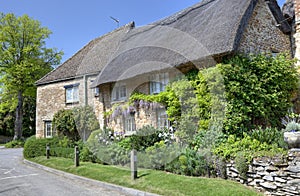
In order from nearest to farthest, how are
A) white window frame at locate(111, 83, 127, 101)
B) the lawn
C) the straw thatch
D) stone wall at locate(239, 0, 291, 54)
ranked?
1. the lawn
2. the straw thatch
3. stone wall at locate(239, 0, 291, 54)
4. white window frame at locate(111, 83, 127, 101)

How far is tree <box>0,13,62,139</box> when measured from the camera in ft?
97.7

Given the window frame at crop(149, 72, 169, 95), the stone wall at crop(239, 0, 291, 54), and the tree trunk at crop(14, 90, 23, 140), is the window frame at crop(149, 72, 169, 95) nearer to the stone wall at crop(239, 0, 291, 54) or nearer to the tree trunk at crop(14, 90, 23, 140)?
the stone wall at crop(239, 0, 291, 54)

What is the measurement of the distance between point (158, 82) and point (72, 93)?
9.49 metres

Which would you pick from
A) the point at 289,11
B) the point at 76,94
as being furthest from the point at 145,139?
the point at 76,94

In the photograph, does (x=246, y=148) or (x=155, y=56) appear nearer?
(x=246, y=148)

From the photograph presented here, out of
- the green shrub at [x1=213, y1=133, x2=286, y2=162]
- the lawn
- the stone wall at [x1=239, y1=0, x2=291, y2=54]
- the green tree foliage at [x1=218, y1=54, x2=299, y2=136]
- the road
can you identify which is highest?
the stone wall at [x1=239, y1=0, x2=291, y2=54]

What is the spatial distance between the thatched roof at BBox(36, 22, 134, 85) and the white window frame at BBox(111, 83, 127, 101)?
3285 mm

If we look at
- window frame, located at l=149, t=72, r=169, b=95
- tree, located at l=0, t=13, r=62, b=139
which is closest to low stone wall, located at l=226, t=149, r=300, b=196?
window frame, located at l=149, t=72, r=169, b=95

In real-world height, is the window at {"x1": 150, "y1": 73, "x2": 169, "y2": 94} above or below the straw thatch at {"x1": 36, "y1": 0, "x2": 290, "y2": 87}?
below

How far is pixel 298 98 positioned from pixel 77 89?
1447 centimetres

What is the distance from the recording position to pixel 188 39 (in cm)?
1341

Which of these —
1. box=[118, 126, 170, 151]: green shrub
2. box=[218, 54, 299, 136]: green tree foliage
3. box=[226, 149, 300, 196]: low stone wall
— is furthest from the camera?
box=[118, 126, 170, 151]: green shrub

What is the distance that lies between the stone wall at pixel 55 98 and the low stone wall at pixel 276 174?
1393 centimetres

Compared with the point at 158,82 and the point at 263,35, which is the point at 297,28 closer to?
the point at 263,35
